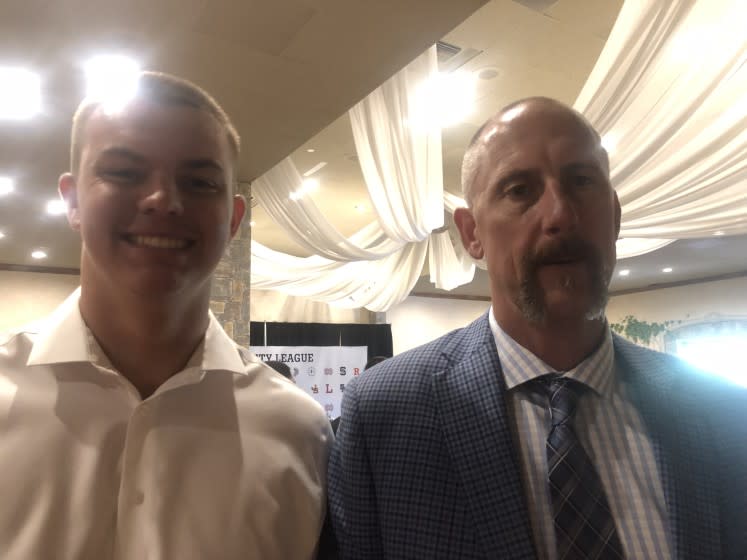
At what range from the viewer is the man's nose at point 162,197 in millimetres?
959

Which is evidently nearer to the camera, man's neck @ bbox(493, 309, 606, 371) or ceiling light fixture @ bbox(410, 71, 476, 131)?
man's neck @ bbox(493, 309, 606, 371)

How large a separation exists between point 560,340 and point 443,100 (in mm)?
3375

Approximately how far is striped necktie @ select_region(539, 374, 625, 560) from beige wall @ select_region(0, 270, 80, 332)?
30.2ft

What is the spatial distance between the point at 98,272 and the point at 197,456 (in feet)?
1.22

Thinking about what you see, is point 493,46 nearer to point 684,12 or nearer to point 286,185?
point 684,12

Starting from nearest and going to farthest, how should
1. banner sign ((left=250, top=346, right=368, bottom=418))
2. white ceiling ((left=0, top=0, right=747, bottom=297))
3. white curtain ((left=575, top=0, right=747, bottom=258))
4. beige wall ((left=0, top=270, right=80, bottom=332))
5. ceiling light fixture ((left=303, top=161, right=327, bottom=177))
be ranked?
white curtain ((left=575, top=0, right=747, bottom=258)), white ceiling ((left=0, top=0, right=747, bottom=297)), ceiling light fixture ((left=303, top=161, right=327, bottom=177)), beige wall ((left=0, top=270, right=80, bottom=332)), banner sign ((left=250, top=346, right=368, bottom=418))

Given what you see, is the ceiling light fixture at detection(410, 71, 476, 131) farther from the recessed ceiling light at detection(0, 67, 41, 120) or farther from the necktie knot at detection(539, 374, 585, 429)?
the necktie knot at detection(539, 374, 585, 429)

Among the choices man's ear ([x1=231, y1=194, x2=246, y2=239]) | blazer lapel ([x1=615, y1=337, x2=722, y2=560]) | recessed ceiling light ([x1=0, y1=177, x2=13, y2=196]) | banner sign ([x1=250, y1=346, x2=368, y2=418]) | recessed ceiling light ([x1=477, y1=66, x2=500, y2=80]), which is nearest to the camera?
blazer lapel ([x1=615, y1=337, x2=722, y2=560])

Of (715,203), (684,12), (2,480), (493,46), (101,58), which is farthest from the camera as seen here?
(493,46)

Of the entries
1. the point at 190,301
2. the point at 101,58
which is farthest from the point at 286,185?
the point at 190,301

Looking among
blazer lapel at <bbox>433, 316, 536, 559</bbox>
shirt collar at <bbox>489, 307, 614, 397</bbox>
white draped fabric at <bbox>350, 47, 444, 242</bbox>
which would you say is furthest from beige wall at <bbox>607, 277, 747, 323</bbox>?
blazer lapel at <bbox>433, 316, 536, 559</bbox>

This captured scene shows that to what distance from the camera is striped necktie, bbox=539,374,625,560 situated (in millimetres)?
899

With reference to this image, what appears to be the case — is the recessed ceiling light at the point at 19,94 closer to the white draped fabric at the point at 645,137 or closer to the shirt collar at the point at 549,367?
the white draped fabric at the point at 645,137

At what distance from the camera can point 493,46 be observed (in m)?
3.68
